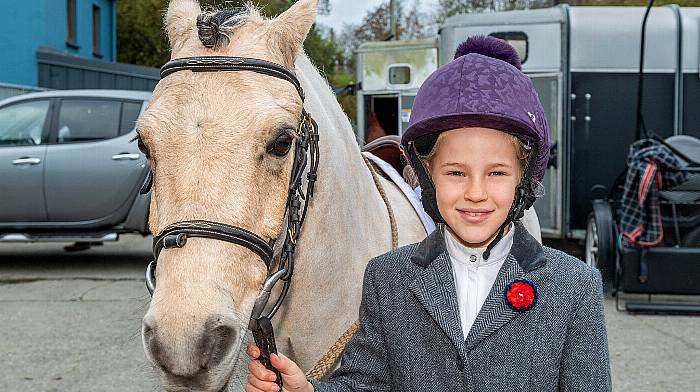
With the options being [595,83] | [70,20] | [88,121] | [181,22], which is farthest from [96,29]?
[181,22]

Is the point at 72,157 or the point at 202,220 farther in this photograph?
the point at 72,157

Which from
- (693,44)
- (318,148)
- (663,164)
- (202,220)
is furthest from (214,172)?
(693,44)

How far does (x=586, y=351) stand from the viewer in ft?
5.50

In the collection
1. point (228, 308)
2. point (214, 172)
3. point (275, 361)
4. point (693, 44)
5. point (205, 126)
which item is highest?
point (693, 44)

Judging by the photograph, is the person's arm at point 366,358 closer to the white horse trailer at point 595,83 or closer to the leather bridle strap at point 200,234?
the leather bridle strap at point 200,234

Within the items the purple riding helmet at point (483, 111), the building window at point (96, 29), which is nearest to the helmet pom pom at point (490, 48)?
the purple riding helmet at point (483, 111)

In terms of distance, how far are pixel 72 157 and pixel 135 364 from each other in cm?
386

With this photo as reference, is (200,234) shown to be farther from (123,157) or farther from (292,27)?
(123,157)

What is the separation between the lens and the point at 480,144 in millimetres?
1739

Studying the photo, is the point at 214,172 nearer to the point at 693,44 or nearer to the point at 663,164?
the point at 663,164

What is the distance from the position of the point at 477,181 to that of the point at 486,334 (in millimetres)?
359

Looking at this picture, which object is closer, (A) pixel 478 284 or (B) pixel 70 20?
(A) pixel 478 284

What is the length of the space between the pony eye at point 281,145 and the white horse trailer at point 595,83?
7.00 m

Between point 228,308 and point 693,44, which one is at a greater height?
point 693,44
